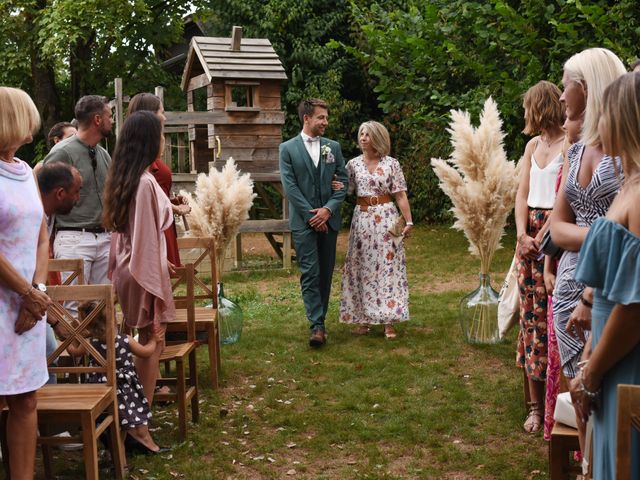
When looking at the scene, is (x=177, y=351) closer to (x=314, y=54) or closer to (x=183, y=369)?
(x=183, y=369)

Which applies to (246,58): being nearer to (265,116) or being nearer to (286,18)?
(265,116)

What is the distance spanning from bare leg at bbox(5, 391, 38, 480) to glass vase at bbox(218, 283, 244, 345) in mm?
4467

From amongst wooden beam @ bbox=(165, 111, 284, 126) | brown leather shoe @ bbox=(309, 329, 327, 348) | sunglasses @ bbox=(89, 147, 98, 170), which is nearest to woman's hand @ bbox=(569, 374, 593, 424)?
sunglasses @ bbox=(89, 147, 98, 170)

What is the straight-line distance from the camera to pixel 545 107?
5629 millimetres

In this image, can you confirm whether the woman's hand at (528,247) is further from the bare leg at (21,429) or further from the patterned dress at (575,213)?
the bare leg at (21,429)

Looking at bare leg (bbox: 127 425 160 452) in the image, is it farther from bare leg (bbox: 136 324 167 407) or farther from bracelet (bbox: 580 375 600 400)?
bracelet (bbox: 580 375 600 400)

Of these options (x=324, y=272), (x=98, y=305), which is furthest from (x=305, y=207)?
(x=98, y=305)

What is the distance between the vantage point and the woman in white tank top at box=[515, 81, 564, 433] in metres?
5.65

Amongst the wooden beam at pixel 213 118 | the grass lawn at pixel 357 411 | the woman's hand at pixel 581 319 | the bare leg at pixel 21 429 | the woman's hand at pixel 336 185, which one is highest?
the wooden beam at pixel 213 118

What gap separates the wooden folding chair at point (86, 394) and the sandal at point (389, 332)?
4.24 meters

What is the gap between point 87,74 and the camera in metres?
21.1

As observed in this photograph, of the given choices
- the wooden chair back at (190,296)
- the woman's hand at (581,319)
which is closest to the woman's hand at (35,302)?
the wooden chair back at (190,296)

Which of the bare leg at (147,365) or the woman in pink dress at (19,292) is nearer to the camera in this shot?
the woman in pink dress at (19,292)

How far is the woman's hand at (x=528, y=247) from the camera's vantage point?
5.72 meters
